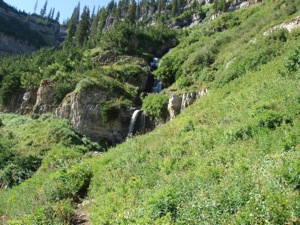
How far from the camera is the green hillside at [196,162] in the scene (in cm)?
563

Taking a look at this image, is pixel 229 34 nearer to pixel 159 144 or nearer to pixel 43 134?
pixel 43 134

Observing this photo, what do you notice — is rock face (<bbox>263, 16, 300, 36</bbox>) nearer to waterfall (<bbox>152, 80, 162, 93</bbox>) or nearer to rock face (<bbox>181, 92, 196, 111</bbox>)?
rock face (<bbox>181, 92, 196, 111</bbox>)

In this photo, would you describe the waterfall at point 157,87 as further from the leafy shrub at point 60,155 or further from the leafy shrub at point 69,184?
the leafy shrub at point 69,184

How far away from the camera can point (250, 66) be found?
20312mm

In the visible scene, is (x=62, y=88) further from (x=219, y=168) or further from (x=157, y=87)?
(x=219, y=168)

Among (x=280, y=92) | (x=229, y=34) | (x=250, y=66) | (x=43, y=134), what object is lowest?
(x=43, y=134)

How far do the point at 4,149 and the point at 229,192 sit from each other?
73.6 feet

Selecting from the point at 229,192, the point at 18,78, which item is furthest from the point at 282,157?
the point at 18,78

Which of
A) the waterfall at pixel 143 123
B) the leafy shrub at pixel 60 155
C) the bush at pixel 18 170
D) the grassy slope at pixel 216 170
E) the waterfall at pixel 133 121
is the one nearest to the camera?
the grassy slope at pixel 216 170

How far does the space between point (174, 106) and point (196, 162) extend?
1614cm

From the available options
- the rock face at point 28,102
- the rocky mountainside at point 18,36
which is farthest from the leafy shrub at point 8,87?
the rocky mountainside at point 18,36

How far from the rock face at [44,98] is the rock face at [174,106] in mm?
14343

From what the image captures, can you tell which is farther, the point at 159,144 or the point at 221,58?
the point at 221,58

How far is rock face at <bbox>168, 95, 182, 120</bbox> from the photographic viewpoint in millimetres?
25234
